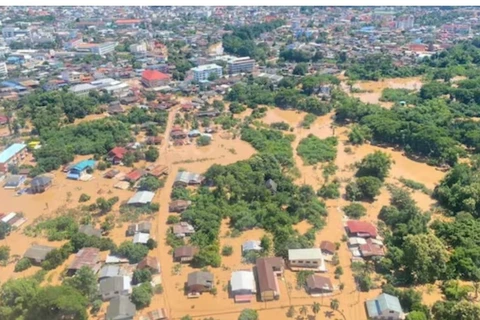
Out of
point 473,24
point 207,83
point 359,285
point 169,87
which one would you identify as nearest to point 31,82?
point 169,87

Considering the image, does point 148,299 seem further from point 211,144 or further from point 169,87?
point 169,87

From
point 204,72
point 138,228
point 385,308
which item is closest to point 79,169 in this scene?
point 138,228

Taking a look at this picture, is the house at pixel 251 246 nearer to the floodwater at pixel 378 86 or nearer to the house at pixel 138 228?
the house at pixel 138 228

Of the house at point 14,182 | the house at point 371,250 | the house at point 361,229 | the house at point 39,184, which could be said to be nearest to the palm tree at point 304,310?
the house at point 371,250

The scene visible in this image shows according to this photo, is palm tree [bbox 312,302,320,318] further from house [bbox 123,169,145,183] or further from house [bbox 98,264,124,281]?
house [bbox 123,169,145,183]

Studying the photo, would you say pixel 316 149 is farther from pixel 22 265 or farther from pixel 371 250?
pixel 22 265

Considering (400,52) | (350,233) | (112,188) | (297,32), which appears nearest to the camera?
(350,233)
